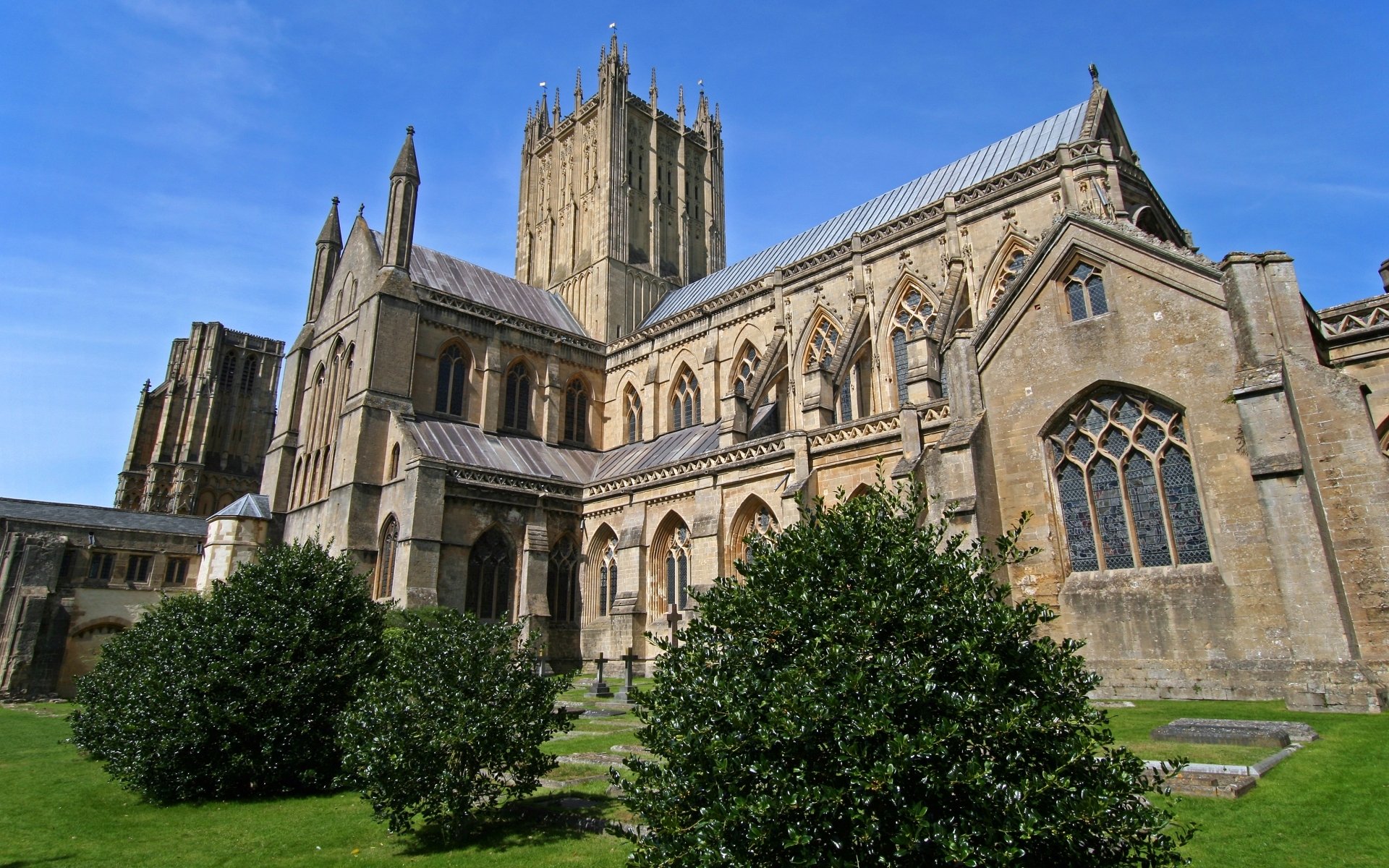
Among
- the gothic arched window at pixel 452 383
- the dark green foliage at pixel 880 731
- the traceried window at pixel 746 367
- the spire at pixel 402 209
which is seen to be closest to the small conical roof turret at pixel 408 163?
the spire at pixel 402 209

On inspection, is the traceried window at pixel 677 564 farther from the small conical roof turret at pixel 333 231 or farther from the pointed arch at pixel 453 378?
the small conical roof turret at pixel 333 231

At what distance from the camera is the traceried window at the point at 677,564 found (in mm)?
26812

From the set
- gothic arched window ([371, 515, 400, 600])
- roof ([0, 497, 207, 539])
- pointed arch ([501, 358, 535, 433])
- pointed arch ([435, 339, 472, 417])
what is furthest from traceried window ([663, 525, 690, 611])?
roof ([0, 497, 207, 539])

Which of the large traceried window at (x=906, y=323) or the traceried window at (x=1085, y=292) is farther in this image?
the large traceried window at (x=906, y=323)

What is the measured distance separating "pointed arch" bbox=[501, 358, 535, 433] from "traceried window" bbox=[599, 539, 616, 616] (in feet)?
26.5

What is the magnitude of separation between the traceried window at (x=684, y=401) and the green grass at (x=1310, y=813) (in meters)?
25.1

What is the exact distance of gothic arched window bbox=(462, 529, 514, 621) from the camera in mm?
27641

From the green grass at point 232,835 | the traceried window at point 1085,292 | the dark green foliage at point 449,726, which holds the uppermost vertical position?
the traceried window at point 1085,292

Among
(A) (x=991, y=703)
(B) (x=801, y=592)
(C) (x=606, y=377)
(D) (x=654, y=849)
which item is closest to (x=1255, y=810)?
(A) (x=991, y=703)

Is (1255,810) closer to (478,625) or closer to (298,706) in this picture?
(478,625)

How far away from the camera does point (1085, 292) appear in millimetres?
16984

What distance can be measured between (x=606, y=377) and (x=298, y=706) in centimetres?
2845

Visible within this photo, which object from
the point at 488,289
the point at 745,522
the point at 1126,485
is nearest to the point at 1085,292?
the point at 1126,485

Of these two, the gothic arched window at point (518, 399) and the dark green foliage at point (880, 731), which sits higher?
the gothic arched window at point (518, 399)
